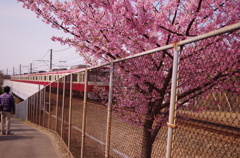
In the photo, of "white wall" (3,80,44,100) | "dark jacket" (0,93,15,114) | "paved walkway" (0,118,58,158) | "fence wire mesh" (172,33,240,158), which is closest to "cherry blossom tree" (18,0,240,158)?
"fence wire mesh" (172,33,240,158)

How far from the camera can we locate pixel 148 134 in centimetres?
309

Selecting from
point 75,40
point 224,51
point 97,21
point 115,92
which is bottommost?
point 115,92

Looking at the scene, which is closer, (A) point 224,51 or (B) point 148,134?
(A) point 224,51

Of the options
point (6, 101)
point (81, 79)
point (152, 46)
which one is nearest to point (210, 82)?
point (152, 46)

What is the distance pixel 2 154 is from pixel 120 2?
4.51 meters

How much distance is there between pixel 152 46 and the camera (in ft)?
12.9

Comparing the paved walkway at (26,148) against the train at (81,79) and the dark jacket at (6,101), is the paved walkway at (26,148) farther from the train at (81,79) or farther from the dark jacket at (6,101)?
the train at (81,79)

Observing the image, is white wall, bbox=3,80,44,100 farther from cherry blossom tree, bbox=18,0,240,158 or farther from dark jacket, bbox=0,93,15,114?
cherry blossom tree, bbox=18,0,240,158

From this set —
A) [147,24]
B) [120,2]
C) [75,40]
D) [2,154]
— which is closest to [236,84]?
[147,24]

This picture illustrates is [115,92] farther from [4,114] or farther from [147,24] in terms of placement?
[4,114]

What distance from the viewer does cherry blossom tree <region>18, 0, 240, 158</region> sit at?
2.37m

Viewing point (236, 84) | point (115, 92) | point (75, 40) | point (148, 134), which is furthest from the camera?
point (75, 40)

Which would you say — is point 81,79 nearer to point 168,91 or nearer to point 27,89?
point 27,89

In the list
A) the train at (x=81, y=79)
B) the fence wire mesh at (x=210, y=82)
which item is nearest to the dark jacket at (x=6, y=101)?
the train at (x=81, y=79)
